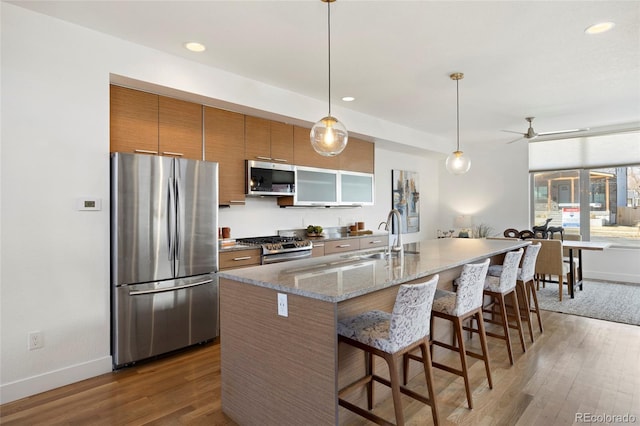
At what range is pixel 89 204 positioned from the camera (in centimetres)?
286

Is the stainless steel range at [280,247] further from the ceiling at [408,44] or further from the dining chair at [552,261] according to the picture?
the dining chair at [552,261]

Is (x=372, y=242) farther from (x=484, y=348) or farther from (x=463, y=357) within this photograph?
(x=463, y=357)

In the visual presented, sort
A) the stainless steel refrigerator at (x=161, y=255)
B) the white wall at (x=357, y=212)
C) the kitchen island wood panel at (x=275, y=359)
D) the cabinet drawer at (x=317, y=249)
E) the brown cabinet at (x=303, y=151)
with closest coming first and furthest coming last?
the kitchen island wood panel at (x=275, y=359) → the stainless steel refrigerator at (x=161, y=255) → the white wall at (x=357, y=212) → the cabinet drawer at (x=317, y=249) → the brown cabinet at (x=303, y=151)

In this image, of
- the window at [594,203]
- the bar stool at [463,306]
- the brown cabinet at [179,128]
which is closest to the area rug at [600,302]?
the window at [594,203]

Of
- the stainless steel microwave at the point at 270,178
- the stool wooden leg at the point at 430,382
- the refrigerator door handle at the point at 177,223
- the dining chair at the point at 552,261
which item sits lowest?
the stool wooden leg at the point at 430,382

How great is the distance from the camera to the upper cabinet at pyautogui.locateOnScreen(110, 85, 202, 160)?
319cm

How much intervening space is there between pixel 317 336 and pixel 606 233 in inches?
269

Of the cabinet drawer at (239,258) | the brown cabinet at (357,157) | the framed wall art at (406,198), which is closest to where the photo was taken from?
the cabinet drawer at (239,258)

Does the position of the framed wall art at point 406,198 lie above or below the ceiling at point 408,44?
below

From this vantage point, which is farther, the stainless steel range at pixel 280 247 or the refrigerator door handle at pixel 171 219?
the stainless steel range at pixel 280 247

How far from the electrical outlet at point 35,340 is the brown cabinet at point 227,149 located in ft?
6.26

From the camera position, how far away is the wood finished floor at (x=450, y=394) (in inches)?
89.9

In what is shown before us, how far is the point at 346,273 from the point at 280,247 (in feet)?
6.42

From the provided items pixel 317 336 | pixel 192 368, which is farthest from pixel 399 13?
pixel 192 368
